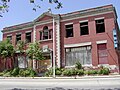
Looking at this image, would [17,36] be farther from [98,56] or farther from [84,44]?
[98,56]

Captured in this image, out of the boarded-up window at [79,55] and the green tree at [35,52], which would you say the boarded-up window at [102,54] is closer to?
the boarded-up window at [79,55]

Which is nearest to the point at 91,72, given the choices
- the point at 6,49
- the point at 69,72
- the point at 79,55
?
the point at 69,72

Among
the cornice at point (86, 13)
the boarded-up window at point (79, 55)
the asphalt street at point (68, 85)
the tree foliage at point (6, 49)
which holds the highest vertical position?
the cornice at point (86, 13)

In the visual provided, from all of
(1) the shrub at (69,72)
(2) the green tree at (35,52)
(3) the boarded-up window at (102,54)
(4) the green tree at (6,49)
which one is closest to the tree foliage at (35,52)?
(2) the green tree at (35,52)

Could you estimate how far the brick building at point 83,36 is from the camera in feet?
79.4

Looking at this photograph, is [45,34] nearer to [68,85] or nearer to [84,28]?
[84,28]

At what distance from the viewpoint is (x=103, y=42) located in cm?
2455

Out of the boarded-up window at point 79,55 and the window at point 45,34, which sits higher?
the window at point 45,34

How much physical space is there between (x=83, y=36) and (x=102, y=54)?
3.64m

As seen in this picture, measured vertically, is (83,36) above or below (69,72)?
above

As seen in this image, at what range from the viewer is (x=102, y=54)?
24.5 meters

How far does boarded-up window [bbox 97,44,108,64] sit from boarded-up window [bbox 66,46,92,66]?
1.37 m

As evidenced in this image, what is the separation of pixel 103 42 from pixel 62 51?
610cm

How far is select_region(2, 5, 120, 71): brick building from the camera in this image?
24.2 m
